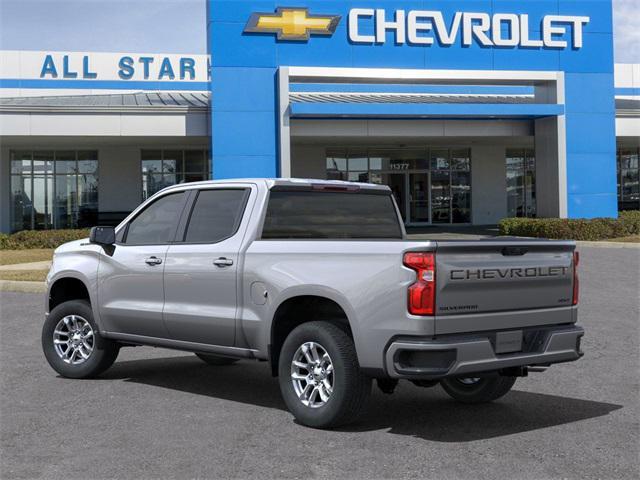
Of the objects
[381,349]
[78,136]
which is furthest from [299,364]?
[78,136]

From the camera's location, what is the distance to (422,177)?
1455 inches

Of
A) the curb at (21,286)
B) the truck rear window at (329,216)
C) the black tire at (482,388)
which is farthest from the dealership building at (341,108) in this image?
the black tire at (482,388)

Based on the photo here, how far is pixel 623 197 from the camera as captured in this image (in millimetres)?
40531

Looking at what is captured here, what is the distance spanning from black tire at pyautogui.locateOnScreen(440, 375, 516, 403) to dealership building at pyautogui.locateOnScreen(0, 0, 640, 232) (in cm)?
2019

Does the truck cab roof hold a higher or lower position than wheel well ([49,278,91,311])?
higher

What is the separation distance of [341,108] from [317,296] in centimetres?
2157

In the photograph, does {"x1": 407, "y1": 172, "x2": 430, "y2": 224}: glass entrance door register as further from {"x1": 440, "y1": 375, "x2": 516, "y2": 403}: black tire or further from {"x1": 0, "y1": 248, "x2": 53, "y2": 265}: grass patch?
{"x1": 440, "y1": 375, "x2": 516, "y2": 403}: black tire

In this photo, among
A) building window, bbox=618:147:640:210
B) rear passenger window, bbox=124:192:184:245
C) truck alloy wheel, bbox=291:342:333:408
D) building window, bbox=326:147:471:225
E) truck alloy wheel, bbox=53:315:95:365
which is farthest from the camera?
building window, bbox=618:147:640:210

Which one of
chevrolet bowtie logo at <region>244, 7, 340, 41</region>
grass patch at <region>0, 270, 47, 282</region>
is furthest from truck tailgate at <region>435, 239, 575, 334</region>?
chevrolet bowtie logo at <region>244, 7, 340, 41</region>

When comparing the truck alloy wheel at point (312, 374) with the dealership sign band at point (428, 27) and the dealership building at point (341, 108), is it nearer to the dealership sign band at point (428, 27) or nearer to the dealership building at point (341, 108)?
the dealership building at point (341, 108)

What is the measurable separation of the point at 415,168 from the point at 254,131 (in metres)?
11.6

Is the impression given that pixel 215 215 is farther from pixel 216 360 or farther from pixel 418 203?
pixel 418 203

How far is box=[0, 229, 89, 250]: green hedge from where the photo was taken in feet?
85.5

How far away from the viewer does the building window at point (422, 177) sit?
36.6 metres
